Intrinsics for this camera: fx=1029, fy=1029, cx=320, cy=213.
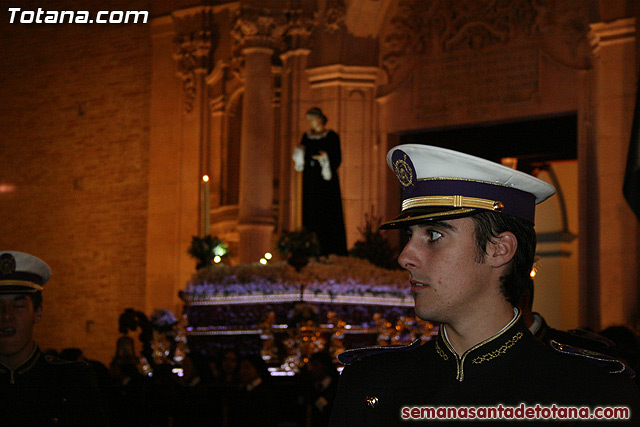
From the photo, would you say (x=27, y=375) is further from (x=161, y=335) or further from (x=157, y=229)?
(x=157, y=229)

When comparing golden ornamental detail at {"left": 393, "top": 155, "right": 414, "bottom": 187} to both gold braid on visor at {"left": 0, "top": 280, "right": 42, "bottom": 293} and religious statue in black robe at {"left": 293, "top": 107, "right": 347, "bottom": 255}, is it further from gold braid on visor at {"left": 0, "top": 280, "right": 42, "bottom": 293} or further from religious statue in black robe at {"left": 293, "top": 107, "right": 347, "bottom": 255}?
religious statue in black robe at {"left": 293, "top": 107, "right": 347, "bottom": 255}

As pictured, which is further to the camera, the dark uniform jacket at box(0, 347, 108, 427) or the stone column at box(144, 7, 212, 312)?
the stone column at box(144, 7, 212, 312)

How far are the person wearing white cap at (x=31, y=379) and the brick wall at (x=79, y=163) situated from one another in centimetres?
1457

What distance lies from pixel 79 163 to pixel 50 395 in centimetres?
1693

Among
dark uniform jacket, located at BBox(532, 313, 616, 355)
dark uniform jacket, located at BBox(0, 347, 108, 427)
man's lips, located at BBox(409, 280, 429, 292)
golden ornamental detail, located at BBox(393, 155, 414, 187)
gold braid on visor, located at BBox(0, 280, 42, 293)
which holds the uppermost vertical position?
golden ornamental detail, located at BBox(393, 155, 414, 187)

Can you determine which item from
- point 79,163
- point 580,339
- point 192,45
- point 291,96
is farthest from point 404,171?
point 79,163

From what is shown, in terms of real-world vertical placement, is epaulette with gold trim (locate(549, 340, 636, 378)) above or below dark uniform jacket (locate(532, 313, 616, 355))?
above

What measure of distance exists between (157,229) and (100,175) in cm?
257

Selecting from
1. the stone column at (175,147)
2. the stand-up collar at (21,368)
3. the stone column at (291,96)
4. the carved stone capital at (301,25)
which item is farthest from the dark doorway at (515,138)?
the stand-up collar at (21,368)

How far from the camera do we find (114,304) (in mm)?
19734

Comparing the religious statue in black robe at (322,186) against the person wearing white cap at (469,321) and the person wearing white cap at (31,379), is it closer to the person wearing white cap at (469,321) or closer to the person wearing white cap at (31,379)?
the person wearing white cap at (31,379)

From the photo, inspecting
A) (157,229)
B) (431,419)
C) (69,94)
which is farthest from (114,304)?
(431,419)

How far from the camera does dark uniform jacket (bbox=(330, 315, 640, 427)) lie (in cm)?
253

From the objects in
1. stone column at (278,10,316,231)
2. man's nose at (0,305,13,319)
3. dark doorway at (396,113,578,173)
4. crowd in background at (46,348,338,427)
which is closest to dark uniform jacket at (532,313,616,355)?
man's nose at (0,305,13,319)
